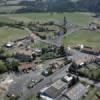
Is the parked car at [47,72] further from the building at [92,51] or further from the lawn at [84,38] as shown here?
the lawn at [84,38]

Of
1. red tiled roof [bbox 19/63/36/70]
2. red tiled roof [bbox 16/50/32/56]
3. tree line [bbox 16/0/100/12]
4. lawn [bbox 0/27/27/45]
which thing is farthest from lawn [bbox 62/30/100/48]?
tree line [bbox 16/0/100/12]

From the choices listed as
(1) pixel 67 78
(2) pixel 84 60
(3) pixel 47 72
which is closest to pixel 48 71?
(3) pixel 47 72

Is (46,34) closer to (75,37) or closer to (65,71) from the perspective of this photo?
(75,37)

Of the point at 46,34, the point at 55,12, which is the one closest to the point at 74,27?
the point at 46,34

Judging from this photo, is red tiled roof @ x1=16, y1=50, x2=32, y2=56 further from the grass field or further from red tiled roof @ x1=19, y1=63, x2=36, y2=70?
the grass field

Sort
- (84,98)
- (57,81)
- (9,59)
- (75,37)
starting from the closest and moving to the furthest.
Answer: (84,98) → (57,81) → (9,59) → (75,37)

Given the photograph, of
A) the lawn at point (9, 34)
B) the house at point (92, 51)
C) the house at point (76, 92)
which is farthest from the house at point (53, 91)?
the lawn at point (9, 34)
